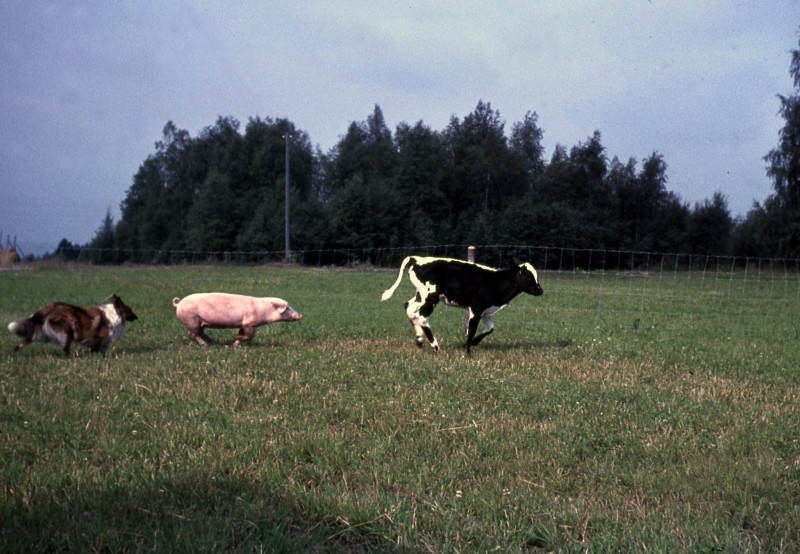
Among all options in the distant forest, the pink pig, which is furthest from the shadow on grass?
the distant forest

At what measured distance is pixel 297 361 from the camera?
915 cm

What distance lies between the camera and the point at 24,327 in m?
9.04

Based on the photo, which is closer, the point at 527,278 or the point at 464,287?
the point at 464,287

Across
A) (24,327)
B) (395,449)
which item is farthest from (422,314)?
(24,327)

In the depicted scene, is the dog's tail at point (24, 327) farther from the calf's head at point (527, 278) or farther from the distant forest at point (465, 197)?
the distant forest at point (465, 197)

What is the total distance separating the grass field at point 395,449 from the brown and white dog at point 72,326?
29cm

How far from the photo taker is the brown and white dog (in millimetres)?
9109

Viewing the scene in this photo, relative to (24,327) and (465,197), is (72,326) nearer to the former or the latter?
(24,327)

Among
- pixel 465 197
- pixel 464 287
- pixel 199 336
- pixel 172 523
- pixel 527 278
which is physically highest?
pixel 465 197

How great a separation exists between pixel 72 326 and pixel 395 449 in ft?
19.3

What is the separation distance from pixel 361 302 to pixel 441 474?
536 inches

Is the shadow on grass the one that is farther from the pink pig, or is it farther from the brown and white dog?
the pink pig

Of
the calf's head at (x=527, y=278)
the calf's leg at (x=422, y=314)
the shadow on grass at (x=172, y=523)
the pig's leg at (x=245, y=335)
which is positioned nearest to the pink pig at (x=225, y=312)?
the pig's leg at (x=245, y=335)

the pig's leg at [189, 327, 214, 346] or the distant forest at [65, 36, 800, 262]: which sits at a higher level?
the distant forest at [65, 36, 800, 262]
